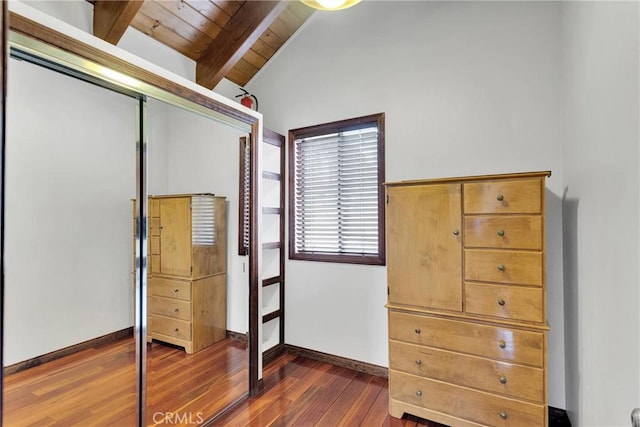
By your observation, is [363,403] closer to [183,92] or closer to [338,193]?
[338,193]

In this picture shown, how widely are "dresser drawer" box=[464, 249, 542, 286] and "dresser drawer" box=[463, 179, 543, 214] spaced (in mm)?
249

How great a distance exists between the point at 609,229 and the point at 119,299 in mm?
2364

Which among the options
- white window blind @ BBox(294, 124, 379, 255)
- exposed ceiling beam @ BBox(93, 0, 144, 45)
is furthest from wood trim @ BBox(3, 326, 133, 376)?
exposed ceiling beam @ BBox(93, 0, 144, 45)

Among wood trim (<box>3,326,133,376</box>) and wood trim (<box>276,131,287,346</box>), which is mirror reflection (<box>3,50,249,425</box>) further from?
wood trim (<box>276,131,287,346</box>)

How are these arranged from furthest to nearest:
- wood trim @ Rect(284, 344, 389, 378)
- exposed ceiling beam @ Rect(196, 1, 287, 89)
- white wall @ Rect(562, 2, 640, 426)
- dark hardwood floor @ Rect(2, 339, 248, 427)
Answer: wood trim @ Rect(284, 344, 389, 378) → exposed ceiling beam @ Rect(196, 1, 287, 89) → dark hardwood floor @ Rect(2, 339, 248, 427) → white wall @ Rect(562, 2, 640, 426)

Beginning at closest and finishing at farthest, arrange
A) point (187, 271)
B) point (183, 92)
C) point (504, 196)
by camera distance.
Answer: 1. point (504, 196)
2. point (183, 92)
3. point (187, 271)

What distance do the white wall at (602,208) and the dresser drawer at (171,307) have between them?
83.0 inches

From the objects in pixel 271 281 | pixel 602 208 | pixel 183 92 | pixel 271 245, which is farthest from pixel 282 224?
pixel 602 208

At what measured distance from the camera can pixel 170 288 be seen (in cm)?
197

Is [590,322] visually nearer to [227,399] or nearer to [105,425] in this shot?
[227,399]

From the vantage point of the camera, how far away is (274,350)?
2.98m

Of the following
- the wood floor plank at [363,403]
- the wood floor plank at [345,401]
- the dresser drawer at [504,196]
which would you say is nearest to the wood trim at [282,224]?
the wood floor plank at [345,401]

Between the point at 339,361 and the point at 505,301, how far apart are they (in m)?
1.58

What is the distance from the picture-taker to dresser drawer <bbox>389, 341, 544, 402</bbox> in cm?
172
